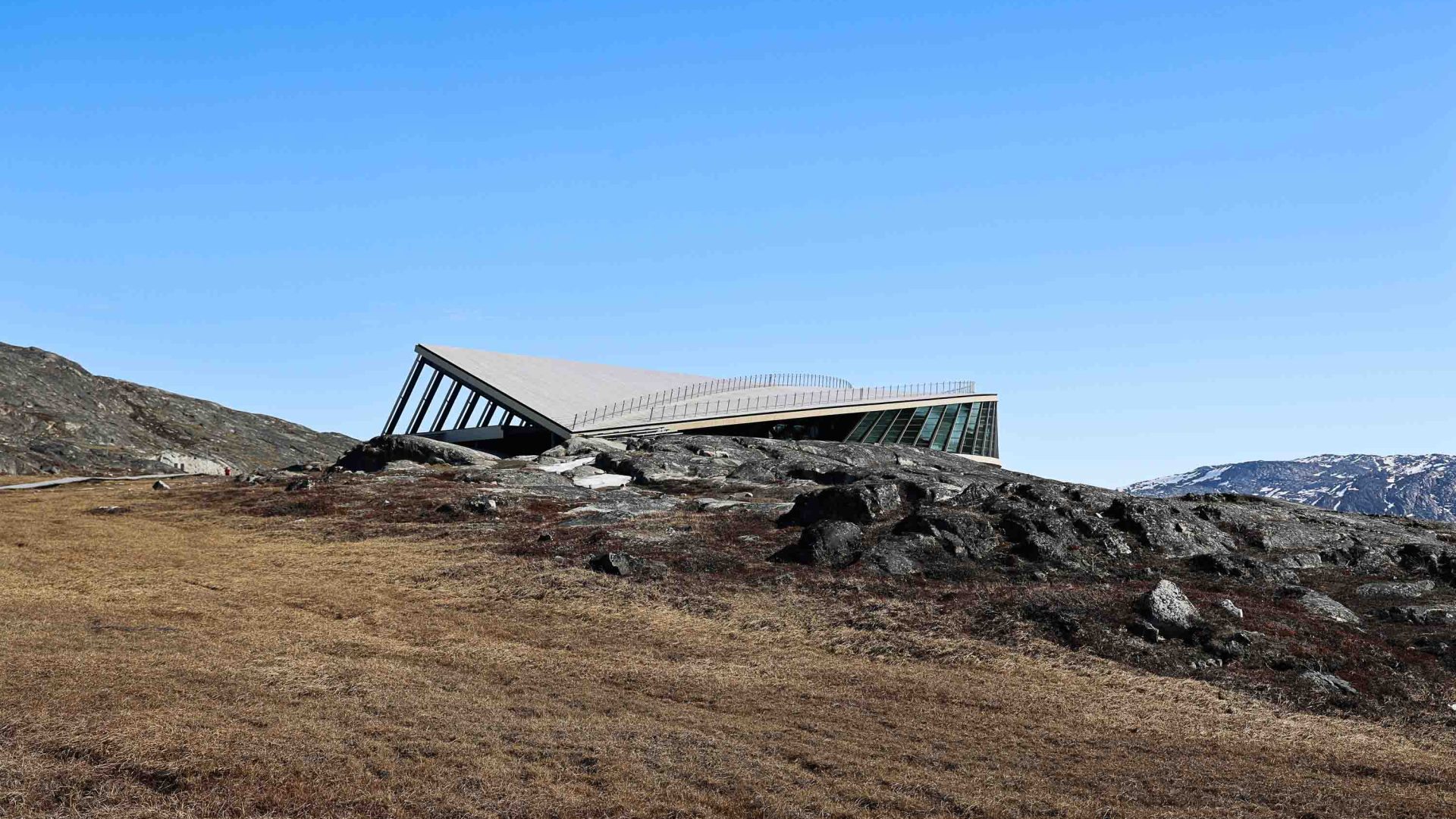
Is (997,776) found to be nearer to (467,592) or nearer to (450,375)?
(467,592)

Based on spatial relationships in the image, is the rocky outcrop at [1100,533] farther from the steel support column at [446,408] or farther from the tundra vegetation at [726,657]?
the steel support column at [446,408]

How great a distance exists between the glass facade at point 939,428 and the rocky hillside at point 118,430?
48437mm

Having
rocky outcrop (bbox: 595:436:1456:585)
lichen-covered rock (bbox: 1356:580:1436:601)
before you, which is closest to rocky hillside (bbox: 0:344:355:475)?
rocky outcrop (bbox: 595:436:1456:585)

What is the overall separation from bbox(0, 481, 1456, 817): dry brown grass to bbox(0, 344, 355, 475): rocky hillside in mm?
54391

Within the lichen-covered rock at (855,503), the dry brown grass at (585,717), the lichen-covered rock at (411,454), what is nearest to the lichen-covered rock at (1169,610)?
the dry brown grass at (585,717)

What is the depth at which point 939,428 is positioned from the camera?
8769cm

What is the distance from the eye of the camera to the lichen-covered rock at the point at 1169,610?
25891 mm

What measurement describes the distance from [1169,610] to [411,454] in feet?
145

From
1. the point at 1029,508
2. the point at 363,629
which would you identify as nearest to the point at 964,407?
the point at 1029,508

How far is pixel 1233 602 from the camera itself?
2777 centimetres

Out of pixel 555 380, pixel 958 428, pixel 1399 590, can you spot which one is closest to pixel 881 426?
pixel 958 428

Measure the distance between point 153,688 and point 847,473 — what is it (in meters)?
35.2

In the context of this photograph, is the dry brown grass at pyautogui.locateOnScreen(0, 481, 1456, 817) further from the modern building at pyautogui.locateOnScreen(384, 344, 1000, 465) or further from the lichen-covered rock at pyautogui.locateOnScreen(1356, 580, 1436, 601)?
the modern building at pyautogui.locateOnScreen(384, 344, 1000, 465)

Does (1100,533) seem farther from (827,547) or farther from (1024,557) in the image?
(827,547)
